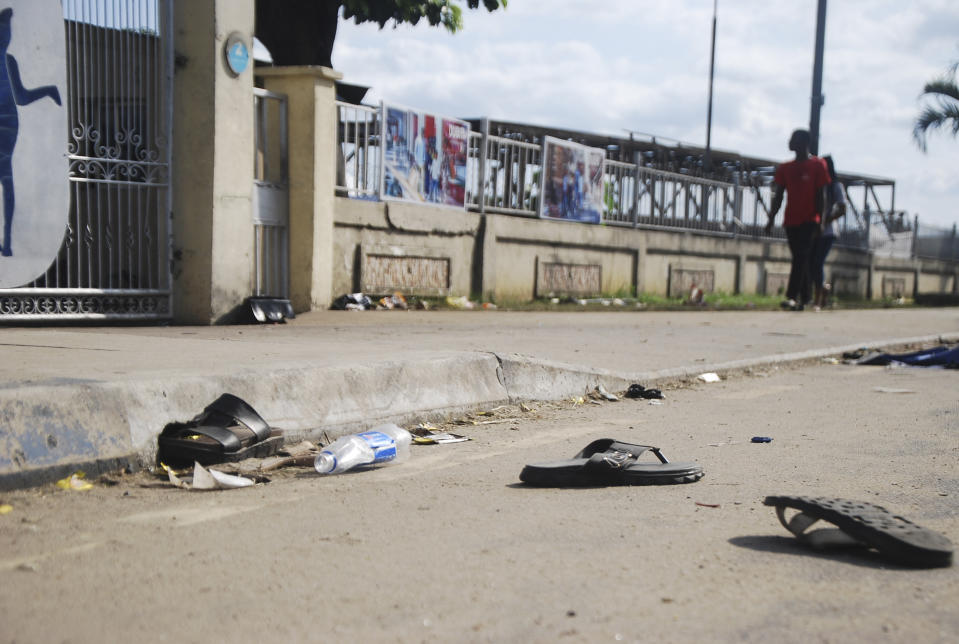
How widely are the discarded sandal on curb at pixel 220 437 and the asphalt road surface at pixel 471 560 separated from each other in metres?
0.17

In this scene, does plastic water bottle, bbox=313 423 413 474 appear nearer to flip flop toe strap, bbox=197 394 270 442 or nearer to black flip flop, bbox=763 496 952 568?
flip flop toe strap, bbox=197 394 270 442

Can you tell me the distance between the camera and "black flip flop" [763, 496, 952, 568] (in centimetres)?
245

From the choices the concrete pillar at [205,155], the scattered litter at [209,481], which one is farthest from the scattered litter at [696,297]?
the scattered litter at [209,481]

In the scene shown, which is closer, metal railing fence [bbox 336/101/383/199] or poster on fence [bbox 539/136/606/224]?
metal railing fence [bbox 336/101/383/199]

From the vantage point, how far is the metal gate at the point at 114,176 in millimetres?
7363

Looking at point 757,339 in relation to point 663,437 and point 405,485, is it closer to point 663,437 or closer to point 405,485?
point 663,437

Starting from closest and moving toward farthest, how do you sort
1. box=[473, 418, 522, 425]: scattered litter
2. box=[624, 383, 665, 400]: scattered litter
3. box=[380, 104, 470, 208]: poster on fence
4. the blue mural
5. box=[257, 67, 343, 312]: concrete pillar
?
box=[473, 418, 522, 425]: scattered litter
box=[624, 383, 665, 400]: scattered litter
the blue mural
box=[257, 67, 343, 312]: concrete pillar
box=[380, 104, 470, 208]: poster on fence

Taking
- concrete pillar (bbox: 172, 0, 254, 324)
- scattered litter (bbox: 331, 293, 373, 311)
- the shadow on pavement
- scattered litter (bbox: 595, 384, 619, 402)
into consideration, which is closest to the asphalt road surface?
the shadow on pavement

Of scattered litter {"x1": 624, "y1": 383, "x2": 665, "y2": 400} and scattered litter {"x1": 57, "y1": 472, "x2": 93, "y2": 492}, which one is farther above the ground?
scattered litter {"x1": 57, "y1": 472, "x2": 93, "y2": 492}

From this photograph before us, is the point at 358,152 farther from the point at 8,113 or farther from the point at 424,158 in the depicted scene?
the point at 8,113

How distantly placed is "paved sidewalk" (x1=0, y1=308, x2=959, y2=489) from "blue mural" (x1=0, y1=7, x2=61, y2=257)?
101cm

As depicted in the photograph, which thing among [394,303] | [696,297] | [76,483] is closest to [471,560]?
[76,483]

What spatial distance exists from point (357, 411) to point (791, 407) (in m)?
2.76

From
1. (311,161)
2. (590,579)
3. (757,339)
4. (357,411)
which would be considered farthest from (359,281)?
(590,579)
